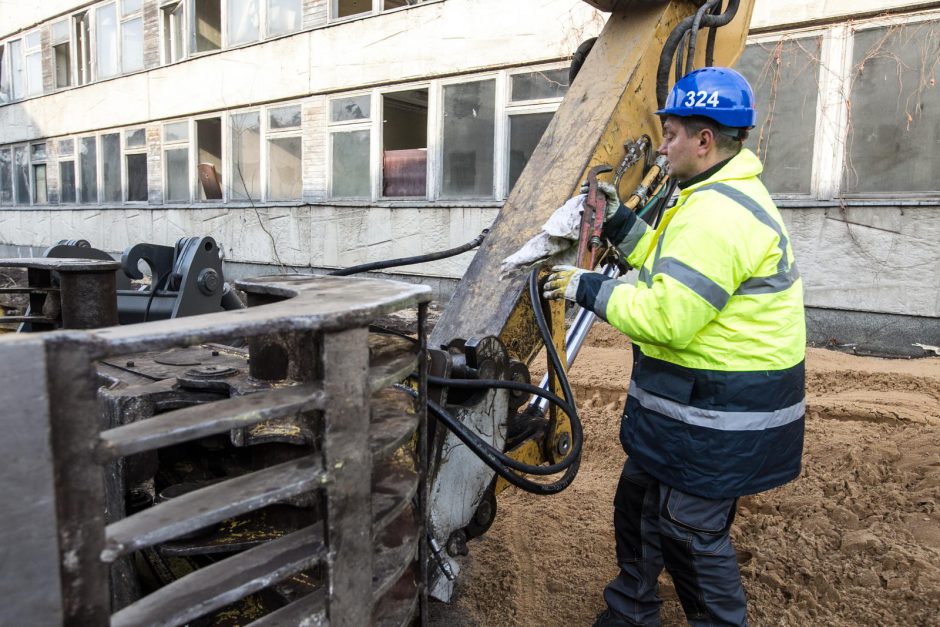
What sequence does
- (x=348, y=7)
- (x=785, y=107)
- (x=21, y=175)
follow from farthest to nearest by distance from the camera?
(x=21, y=175)
(x=348, y=7)
(x=785, y=107)

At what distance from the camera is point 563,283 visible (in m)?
2.37

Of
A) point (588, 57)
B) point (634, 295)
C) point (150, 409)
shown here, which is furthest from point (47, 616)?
point (588, 57)

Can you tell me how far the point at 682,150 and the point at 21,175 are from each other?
23.3m

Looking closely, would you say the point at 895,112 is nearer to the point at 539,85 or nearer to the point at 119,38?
the point at 539,85

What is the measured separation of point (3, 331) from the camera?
11.7ft

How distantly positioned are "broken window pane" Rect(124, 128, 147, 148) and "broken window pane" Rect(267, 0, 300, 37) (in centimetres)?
504

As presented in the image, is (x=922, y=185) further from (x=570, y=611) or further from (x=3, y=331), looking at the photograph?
(x=3, y=331)

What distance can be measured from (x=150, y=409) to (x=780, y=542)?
115 inches

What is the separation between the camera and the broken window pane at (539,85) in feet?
31.2

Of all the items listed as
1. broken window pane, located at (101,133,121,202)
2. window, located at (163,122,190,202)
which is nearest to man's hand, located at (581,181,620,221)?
window, located at (163,122,190,202)

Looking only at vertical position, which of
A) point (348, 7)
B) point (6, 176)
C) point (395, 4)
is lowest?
point (6, 176)

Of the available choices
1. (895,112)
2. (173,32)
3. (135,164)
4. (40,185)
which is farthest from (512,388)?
(40,185)

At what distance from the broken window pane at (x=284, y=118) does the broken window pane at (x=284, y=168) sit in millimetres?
227

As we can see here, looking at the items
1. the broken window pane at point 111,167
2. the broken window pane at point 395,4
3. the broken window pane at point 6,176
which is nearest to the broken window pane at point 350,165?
the broken window pane at point 395,4
